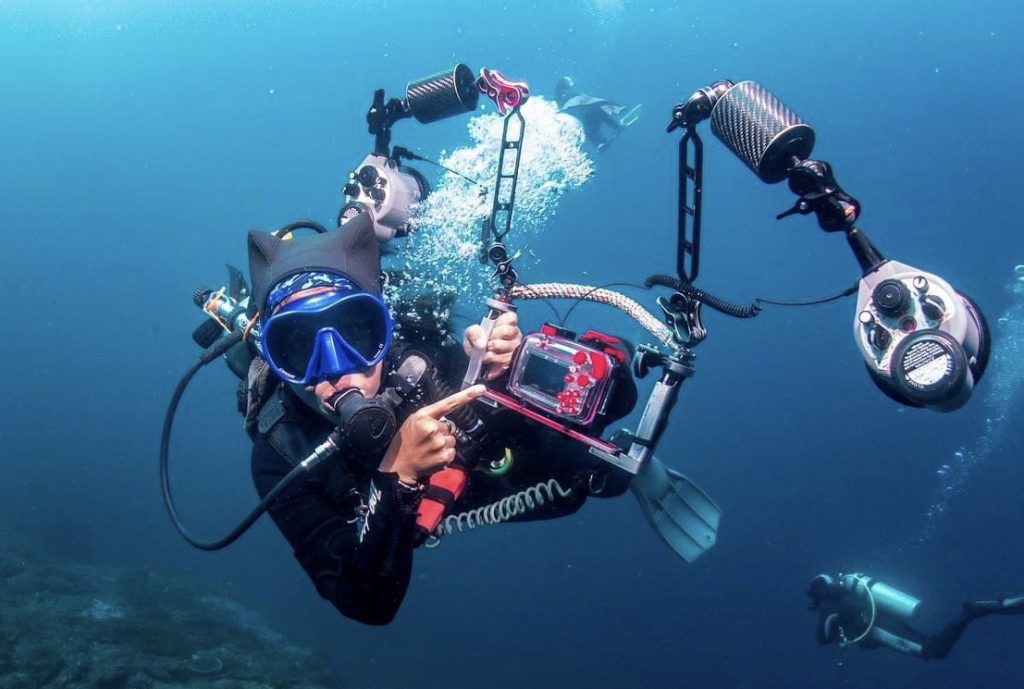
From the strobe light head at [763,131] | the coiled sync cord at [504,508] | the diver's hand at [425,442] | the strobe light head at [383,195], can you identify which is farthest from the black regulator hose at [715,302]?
the strobe light head at [383,195]

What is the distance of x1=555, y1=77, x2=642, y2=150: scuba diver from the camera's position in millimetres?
19609

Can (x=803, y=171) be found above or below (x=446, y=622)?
above

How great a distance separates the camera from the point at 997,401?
3966 centimetres

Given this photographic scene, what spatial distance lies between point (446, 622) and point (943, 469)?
34.2 meters

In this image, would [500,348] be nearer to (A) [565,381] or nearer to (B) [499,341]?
(B) [499,341]

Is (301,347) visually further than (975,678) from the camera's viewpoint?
No

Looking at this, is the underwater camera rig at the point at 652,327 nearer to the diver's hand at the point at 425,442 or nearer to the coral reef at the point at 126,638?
the diver's hand at the point at 425,442

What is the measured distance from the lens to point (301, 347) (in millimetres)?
3029

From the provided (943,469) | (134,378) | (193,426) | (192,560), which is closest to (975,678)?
(943,469)

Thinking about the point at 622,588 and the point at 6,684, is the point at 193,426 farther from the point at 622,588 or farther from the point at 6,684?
the point at 6,684

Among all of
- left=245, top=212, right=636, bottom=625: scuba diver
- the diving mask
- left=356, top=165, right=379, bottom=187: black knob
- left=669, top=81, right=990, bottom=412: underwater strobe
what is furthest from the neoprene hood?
left=669, top=81, right=990, bottom=412: underwater strobe

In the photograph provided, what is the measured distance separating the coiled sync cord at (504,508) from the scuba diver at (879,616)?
9224 millimetres

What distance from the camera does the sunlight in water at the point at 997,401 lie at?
1272 inches

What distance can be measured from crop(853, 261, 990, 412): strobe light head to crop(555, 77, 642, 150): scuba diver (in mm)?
18503
